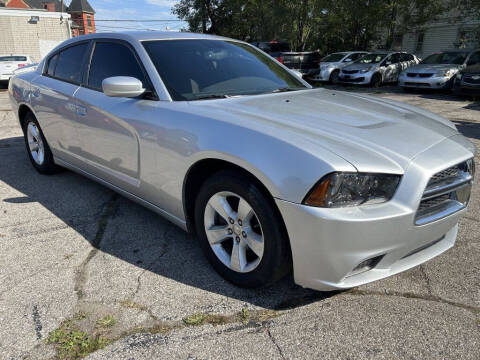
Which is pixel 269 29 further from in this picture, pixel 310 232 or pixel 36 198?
pixel 310 232

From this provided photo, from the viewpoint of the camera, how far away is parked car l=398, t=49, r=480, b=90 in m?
13.3

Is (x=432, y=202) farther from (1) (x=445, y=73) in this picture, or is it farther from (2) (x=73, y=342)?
(1) (x=445, y=73)

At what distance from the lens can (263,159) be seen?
2.12 m

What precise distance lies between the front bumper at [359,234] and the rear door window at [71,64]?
2.82 m

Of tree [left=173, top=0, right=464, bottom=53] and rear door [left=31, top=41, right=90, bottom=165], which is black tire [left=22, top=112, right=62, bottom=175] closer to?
rear door [left=31, top=41, right=90, bottom=165]

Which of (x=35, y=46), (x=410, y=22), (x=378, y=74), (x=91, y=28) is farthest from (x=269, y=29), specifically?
(x=91, y=28)

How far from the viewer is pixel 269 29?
87.8 feet

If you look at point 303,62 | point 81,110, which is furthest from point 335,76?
point 81,110

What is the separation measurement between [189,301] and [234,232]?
1.72 feet

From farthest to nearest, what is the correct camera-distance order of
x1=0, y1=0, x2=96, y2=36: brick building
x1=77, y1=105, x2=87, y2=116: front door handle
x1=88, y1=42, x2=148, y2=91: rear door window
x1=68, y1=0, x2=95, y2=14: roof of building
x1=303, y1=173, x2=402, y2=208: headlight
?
x1=68, y1=0, x2=95, y2=14: roof of building
x1=0, y1=0, x2=96, y2=36: brick building
x1=77, y1=105, x2=87, y2=116: front door handle
x1=88, y1=42, x2=148, y2=91: rear door window
x1=303, y1=173, x2=402, y2=208: headlight

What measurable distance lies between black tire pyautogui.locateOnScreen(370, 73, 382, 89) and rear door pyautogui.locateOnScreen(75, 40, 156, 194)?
14.2m

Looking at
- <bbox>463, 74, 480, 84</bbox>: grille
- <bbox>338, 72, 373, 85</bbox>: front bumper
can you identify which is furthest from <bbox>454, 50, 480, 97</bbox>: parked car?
<bbox>338, 72, 373, 85</bbox>: front bumper

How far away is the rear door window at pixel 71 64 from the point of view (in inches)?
151

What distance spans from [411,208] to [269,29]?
26970 mm
